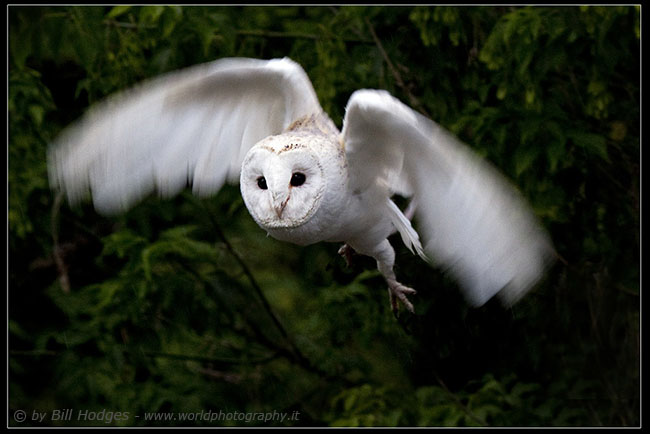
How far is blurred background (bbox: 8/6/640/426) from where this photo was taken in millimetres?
3635

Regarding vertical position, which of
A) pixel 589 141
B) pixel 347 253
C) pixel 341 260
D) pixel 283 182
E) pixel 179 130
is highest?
pixel 283 182

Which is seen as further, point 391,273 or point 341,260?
point 341,260

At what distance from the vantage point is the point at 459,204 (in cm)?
219

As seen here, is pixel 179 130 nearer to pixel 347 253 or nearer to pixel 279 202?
pixel 279 202

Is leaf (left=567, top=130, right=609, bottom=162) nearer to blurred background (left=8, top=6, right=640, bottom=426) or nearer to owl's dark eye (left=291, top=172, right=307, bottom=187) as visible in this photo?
blurred background (left=8, top=6, right=640, bottom=426)

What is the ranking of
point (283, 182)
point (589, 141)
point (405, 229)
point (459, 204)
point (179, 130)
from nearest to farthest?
point (459, 204), point (283, 182), point (405, 229), point (179, 130), point (589, 141)

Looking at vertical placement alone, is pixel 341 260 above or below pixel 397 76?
below

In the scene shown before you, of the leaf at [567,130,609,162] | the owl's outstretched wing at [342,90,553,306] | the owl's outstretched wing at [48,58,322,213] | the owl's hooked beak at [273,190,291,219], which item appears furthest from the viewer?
the leaf at [567,130,609,162]

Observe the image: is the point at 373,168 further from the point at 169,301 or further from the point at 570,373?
the point at 169,301

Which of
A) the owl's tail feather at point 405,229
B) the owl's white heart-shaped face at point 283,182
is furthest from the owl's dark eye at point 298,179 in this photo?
the owl's tail feather at point 405,229

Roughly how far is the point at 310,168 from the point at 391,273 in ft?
2.45

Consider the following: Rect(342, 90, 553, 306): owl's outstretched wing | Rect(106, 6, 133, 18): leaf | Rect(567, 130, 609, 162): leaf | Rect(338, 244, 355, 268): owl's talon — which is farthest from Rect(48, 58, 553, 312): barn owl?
Rect(106, 6, 133, 18): leaf

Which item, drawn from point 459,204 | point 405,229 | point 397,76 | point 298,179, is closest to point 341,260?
point 397,76

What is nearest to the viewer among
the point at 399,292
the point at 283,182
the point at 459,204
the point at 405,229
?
the point at 459,204
